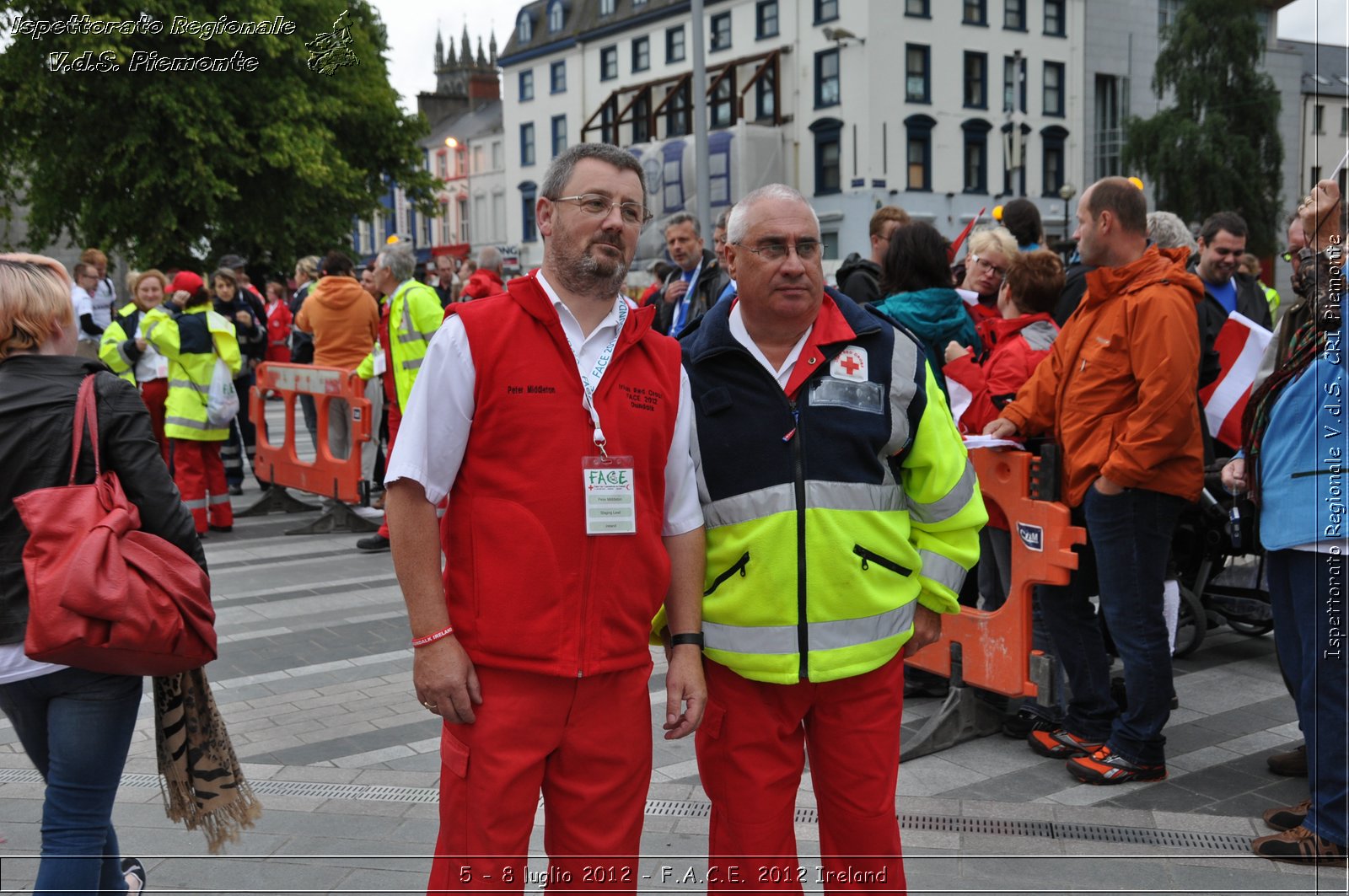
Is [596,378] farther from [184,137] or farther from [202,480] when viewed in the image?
[184,137]

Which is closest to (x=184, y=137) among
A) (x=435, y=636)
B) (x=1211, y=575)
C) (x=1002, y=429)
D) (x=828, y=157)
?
(x=828, y=157)

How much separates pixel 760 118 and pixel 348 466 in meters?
34.2

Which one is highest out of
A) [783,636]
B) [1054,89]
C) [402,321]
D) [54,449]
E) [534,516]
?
[1054,89]

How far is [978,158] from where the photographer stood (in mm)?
41438

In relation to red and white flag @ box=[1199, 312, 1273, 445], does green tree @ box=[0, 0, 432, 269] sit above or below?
above

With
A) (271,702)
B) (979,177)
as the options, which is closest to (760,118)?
(979,177)

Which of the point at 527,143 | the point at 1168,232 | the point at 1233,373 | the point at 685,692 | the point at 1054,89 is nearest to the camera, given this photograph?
the point at 685,692

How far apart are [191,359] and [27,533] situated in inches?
292

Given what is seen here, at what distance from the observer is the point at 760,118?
42.1 m

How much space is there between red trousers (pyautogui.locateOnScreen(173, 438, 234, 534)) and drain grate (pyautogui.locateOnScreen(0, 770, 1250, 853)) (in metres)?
5.66

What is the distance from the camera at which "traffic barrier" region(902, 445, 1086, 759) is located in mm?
4660

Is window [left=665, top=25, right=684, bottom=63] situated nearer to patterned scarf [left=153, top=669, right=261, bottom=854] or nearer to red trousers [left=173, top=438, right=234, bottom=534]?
red trousers [left=173, top=438, right=234, bottom=534]

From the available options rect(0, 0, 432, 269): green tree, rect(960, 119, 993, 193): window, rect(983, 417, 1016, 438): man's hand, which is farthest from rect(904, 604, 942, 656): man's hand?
rect(960, 119, 993, 193): window

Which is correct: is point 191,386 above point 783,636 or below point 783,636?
above
